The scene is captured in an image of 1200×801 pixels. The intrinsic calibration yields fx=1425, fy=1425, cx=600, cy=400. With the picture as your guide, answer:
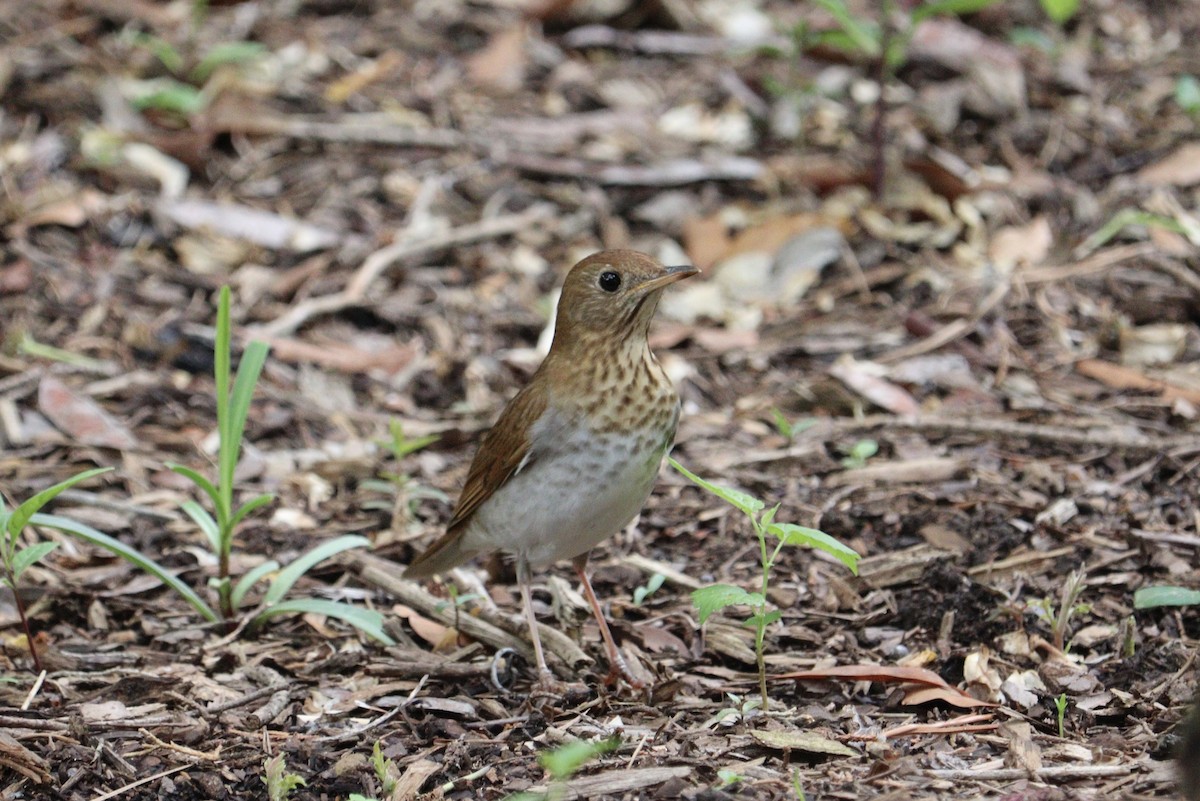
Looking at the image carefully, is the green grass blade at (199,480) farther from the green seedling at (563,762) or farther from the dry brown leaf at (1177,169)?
the dry brown leaf at (1177,169)

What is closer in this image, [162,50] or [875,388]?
[875,388]

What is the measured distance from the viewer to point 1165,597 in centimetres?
424

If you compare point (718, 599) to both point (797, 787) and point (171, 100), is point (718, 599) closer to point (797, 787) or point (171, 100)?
point (797, 787)

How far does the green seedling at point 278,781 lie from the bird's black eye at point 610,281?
5.75 ft

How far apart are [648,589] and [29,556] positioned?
79.8 inches

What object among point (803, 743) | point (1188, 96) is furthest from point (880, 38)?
point (803, 743)

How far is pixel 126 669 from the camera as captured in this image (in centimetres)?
456

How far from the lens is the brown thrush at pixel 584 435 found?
14.3 feet

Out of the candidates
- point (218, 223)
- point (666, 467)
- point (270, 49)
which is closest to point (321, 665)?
point (666, 467)

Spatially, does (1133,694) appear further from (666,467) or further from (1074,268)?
(1074,268)

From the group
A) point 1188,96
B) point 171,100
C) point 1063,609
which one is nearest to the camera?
point 1063,609

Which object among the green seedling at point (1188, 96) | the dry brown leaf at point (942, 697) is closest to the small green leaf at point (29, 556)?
the dry brown leaf at point (942, 697)

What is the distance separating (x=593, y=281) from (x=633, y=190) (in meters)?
3.69

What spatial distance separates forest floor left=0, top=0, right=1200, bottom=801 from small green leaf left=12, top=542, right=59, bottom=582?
0.44 m
